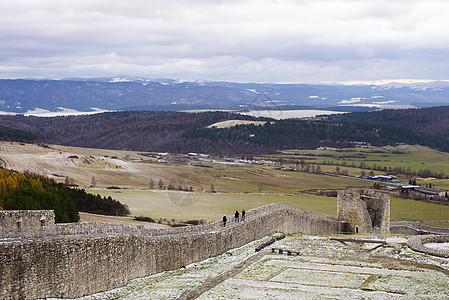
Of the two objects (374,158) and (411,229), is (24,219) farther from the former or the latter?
(374,158)

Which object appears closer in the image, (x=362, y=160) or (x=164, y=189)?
(x=164, y=189)

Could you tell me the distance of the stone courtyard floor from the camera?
23.5m

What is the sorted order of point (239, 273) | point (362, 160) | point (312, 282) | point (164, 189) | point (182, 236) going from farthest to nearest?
point (362, 160) → point (164, 189) → point (182, 236) → point (239, 273) → point (312, 282)

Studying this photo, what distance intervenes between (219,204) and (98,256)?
56.1m

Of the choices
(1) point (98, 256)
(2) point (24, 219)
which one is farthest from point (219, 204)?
(1) point (98, 256)

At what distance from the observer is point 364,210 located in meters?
48.8

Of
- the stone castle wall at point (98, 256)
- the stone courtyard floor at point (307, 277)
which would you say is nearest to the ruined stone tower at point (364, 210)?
the stone courtyard floor at point (307, 277)

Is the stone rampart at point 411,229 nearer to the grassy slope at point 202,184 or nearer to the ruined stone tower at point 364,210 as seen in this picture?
the ruined stone tower at point 364,210

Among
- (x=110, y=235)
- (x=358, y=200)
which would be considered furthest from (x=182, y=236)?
(x=358, y=200)

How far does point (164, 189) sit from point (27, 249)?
73.5 metres

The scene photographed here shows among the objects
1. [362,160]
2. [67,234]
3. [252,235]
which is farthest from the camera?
[362,160]

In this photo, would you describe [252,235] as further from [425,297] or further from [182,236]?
[425,297]

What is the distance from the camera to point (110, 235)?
80.8 ft

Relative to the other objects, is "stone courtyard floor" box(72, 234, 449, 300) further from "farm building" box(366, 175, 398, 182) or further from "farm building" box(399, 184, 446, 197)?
"farm building" box(366, 175, 398, 182)
